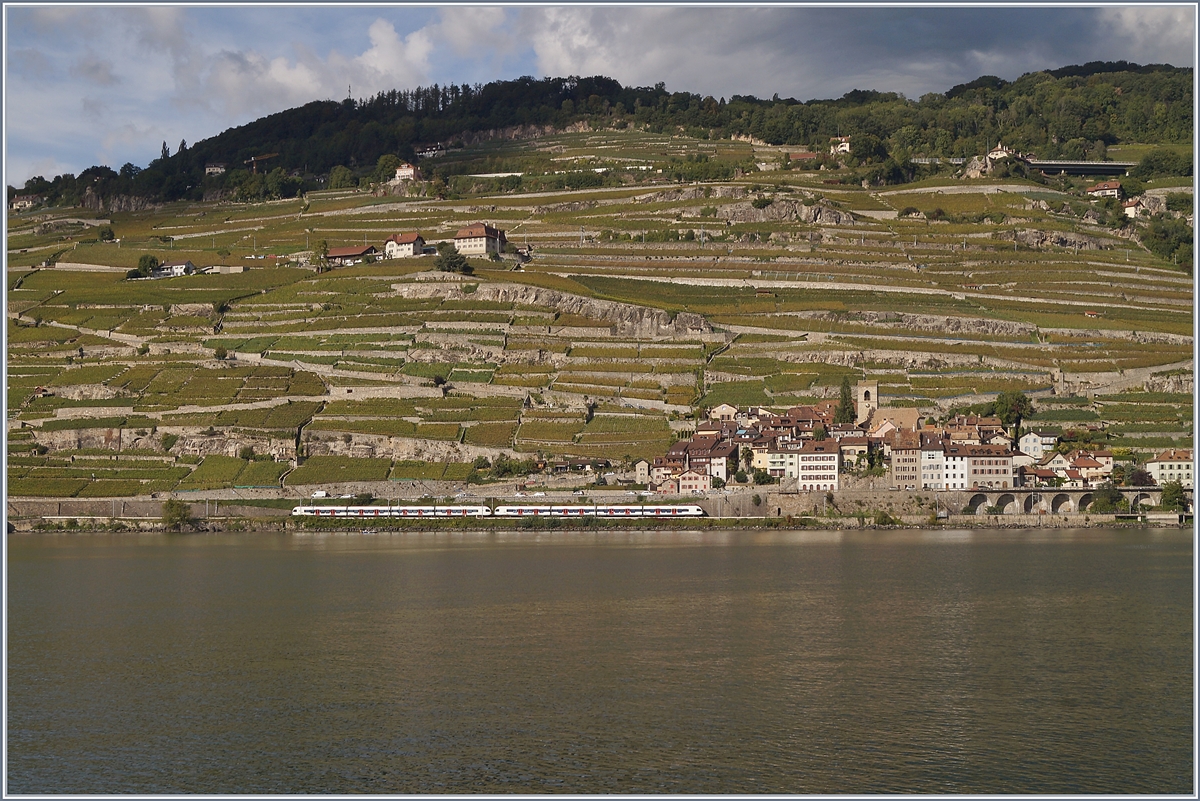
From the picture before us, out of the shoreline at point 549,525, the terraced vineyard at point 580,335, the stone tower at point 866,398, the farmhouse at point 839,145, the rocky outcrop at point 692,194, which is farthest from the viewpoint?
the farmhouse at point 839,145

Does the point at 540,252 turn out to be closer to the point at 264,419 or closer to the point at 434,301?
the point at 434,301

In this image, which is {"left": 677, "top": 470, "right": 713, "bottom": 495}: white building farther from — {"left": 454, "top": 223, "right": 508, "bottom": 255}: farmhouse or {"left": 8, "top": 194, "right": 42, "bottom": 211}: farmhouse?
{"left": 8, "top": 194, "right": 42, "bottom": 211}: farmhouse

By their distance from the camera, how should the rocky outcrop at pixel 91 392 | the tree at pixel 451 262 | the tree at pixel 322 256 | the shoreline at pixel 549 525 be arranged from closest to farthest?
the shoreline at pixel 549 525, the rocky outcrop at pixel 91 392, the tree at pixel 451 262, the tree at pixel 322 256

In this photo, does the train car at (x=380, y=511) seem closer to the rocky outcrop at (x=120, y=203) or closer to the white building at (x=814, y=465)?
the white building at (x=814, y=465)

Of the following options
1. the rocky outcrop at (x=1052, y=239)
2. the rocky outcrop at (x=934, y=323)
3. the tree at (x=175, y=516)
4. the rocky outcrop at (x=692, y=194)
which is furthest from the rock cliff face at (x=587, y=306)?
the rocky outcrop at (x=1052, y=239)

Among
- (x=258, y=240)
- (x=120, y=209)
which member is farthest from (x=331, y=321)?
(x=120, y=209)

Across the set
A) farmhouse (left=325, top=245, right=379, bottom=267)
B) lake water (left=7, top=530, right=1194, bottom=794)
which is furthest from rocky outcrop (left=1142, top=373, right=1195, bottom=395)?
farmhouse (left=325, top=245, right=379, bottom=267)
